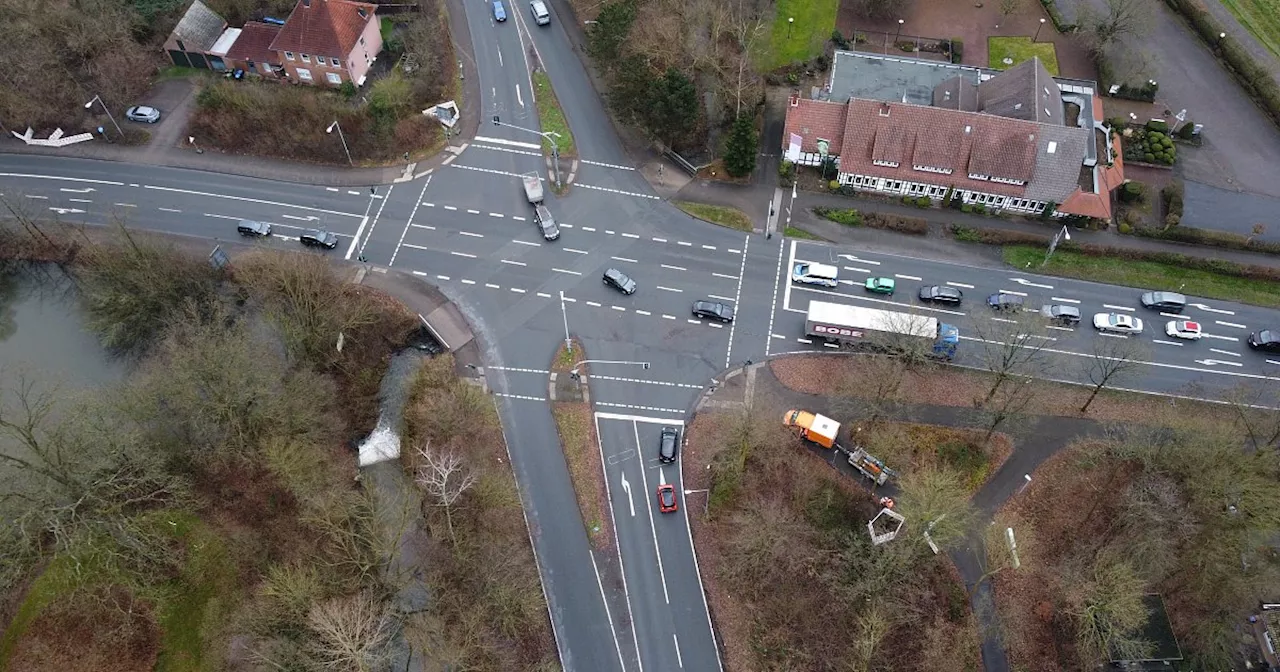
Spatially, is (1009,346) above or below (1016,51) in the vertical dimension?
below

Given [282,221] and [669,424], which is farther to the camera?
[282,221]

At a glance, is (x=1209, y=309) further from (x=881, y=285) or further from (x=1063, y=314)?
(x=881, y=285)

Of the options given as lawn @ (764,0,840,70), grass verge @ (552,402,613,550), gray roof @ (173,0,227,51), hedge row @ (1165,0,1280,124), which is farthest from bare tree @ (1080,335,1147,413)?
gray roof @ (173,0,227,51)

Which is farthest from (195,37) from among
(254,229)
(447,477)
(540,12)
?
(447,477)

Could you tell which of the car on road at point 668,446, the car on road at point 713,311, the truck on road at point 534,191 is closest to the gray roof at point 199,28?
the truck on road at point 534,191

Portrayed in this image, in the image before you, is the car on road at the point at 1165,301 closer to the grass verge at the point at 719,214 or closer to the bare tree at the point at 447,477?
the grass verge at the point at 719,214

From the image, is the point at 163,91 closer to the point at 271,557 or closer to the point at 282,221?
the point at 282,221

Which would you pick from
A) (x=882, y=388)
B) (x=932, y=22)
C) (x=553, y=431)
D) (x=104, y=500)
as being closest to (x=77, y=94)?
(x=104, y=500)
